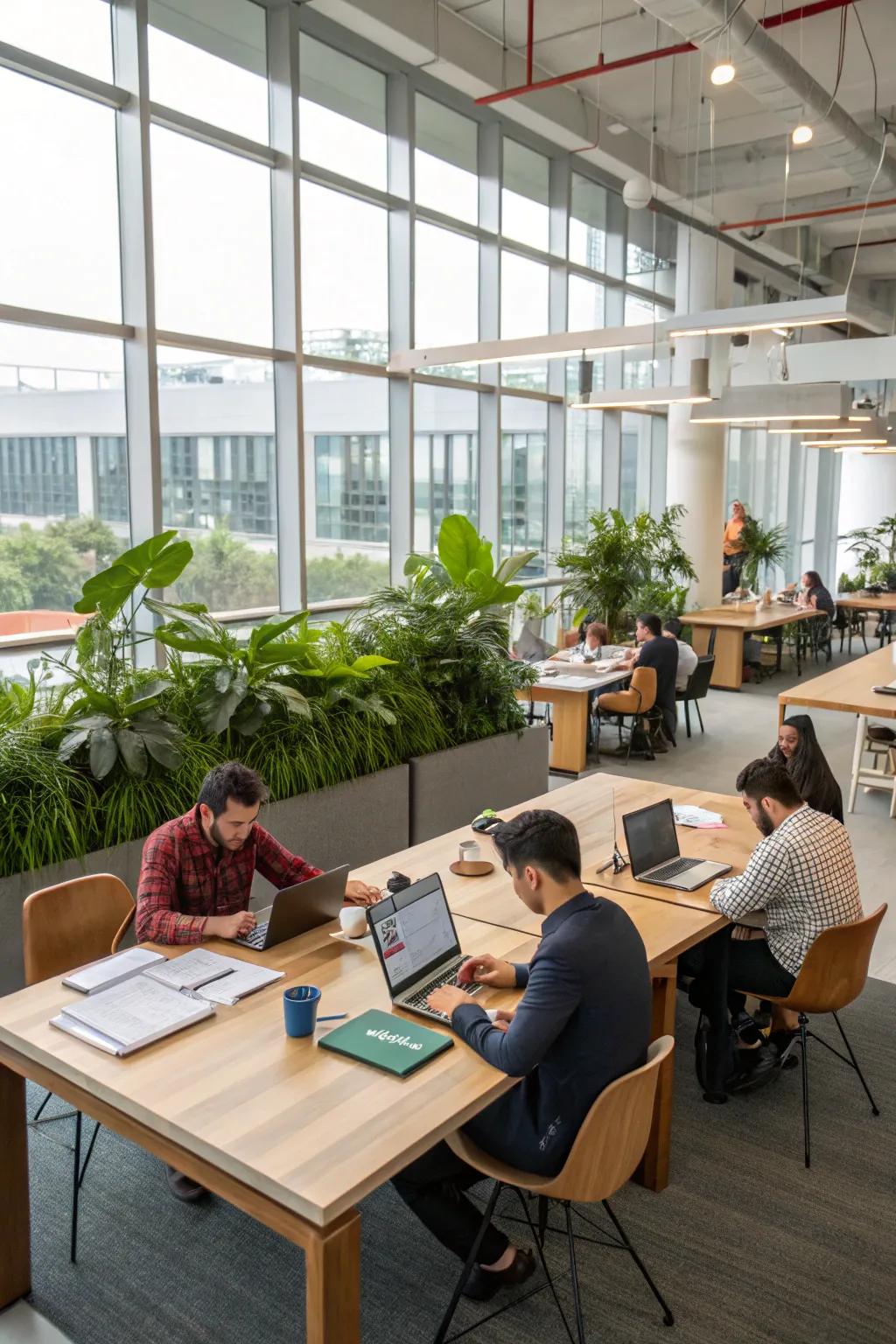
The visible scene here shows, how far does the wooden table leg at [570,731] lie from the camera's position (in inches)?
332

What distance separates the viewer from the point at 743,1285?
9.84 ft

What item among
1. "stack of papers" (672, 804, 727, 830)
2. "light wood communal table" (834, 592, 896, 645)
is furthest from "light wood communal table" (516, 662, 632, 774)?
"light wood communal table" (834, 592, 896, 645)

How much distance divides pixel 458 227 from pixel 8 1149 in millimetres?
8961

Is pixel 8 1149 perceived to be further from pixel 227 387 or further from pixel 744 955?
pixel 227 387

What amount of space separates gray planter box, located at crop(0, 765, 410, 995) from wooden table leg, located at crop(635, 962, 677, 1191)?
91.3 inches

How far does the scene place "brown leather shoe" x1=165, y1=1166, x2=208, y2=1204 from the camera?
3.30 metres

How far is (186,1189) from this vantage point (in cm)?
333

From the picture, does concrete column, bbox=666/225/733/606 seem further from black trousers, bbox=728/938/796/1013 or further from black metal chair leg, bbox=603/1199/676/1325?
black metal chair leg, bbox=603/1199/676/1325

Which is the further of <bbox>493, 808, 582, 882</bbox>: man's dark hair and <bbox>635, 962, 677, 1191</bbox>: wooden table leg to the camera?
<bbox>635, 962, 677, 1191</bbox>: wooden table leg

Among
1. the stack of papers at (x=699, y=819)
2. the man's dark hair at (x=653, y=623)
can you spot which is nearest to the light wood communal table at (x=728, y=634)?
the man's dark hair at (x=653, y=623)

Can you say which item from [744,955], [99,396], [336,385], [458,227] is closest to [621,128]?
[458,227]

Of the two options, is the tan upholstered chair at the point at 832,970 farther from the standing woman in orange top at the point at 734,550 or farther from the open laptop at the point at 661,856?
the standing woman in orange top at the point at 734,550

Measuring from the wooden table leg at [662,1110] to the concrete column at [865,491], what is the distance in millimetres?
15922

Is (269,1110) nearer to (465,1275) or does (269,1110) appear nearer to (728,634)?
(465,1275)
